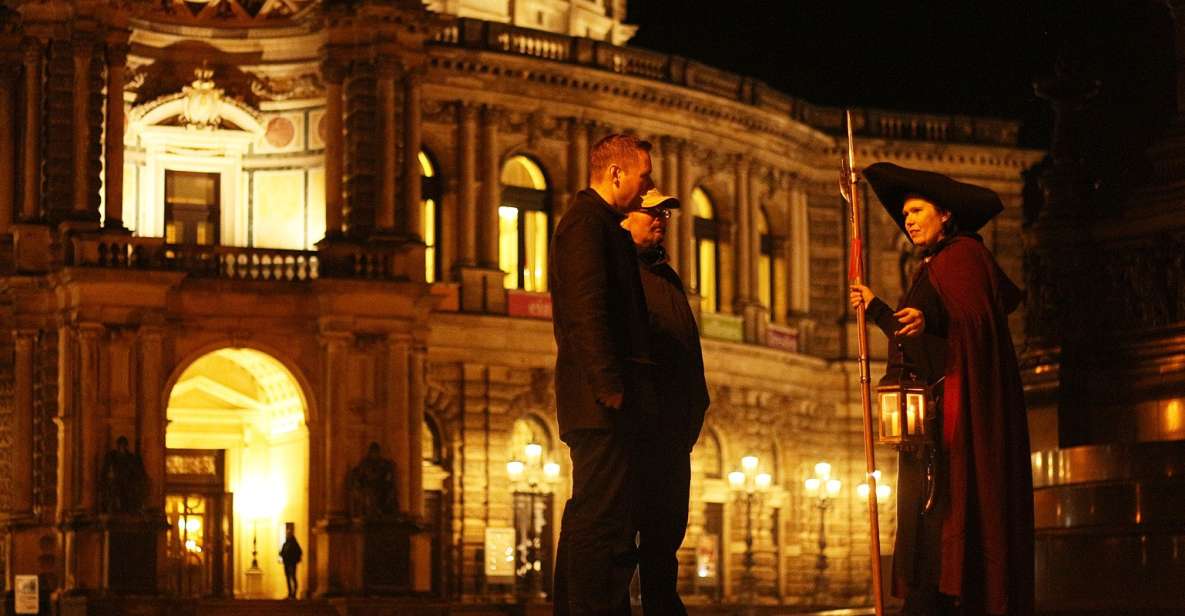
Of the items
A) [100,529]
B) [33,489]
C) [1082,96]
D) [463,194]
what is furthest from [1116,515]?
[463,194]

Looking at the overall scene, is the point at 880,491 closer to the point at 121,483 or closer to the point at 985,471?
the point at 121,483

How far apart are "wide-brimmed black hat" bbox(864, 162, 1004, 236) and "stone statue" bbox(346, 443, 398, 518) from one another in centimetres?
3343

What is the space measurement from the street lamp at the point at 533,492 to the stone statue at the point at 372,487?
7.35 meters

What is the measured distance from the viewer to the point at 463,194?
180 feet

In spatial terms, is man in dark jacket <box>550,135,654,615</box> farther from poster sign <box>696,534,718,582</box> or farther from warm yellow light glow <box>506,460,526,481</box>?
poster sign <box>696,534,718,582</box>

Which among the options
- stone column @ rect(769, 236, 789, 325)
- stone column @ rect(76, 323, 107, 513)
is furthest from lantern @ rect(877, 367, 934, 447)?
stone column @ rect(769, 236, 789, 325)

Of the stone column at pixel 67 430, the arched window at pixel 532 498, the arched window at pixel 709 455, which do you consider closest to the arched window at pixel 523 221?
the arched window at pixel 532 498

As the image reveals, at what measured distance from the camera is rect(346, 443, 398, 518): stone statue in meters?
46.3

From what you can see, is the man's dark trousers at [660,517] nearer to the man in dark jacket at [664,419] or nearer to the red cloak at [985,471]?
the man in dark jacket at [664,419]

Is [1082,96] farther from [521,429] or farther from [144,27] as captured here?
[521,429]

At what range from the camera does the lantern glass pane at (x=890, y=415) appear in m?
13.0

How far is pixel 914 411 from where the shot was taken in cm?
1298

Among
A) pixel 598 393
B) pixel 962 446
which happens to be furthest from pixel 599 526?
pixel 962 446

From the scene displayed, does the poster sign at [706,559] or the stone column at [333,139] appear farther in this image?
the poster sign at [706,559]
